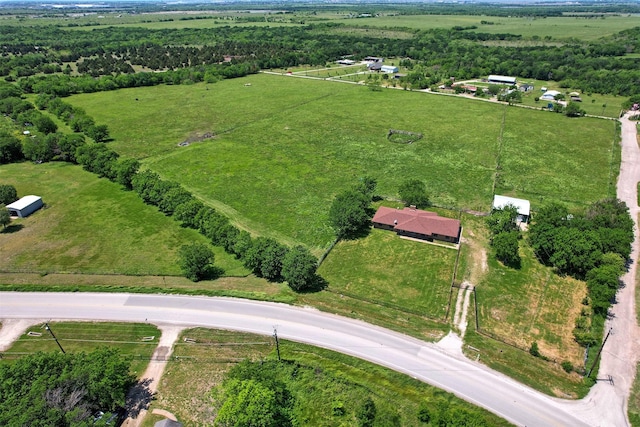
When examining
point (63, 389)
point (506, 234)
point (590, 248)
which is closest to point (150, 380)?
point (63, 389)

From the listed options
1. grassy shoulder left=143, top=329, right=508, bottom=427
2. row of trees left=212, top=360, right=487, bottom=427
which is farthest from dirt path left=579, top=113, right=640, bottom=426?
row of trees left=212, top=360, right=487, bottom=427

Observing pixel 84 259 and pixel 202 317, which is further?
pixel 84 259

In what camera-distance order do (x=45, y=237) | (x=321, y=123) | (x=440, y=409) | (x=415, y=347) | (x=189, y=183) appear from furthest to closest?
1. (x=321, y=123)
2. (x=189, y=183)
3. (x=45, y=237)
4. (x=415, y=347)
5. (x=440, y=409)

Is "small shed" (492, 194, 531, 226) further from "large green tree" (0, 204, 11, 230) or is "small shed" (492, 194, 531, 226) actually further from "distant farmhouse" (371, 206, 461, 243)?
"large green tree" (0, 204, 11, 230)

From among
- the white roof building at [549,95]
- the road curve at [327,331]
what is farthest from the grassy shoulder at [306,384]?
the white roof building at [549,95]

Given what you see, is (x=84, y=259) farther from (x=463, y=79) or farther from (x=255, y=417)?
(x=463, y=79)

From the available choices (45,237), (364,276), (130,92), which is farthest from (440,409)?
(130,92)
